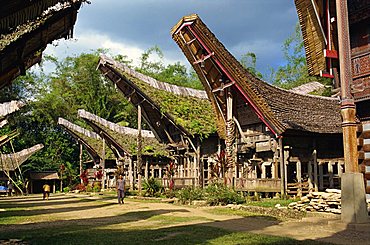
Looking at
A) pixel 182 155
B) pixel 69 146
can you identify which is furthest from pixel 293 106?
pixel 69 146

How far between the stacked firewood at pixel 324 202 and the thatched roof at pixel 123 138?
62.8 feet

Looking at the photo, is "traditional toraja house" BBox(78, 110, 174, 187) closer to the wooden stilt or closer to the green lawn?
the wooden stilt

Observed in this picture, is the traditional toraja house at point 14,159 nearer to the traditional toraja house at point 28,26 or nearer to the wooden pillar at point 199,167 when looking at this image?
the wooden pillar at point 199,167

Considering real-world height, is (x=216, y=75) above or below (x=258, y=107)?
above

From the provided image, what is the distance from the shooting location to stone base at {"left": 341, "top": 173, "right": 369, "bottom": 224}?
9070 millimetres

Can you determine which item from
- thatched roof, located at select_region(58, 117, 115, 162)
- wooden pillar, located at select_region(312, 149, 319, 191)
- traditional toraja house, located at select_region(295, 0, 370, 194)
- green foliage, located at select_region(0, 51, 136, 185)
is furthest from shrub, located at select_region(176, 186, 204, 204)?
green foliage, located at select_region(0, 51, 136, 185)

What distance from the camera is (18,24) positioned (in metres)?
7.11

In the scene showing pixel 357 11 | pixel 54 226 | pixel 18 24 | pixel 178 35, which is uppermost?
pixel 178 35

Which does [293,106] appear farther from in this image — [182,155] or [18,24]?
[18,24]

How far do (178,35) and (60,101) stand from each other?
33.8 meters

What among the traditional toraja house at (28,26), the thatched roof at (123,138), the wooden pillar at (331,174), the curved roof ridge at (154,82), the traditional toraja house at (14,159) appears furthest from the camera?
the traditional toraja house at (14,159)

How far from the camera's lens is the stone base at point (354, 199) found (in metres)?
9.07

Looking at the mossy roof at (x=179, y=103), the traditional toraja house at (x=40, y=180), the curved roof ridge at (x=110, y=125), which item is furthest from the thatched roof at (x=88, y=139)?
the mossy roof at (x=179, y=103)

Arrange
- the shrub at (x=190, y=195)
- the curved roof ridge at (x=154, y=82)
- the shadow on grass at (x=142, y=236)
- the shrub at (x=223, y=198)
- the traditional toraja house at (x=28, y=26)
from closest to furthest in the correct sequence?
the traditional toraja house at (x=28, y=26) → the shadow on grass at (x=142, y=236) → the shrub at (x=223, y=198) → the shrub at (x=190, y=195) → the curved roof ridge at (x=154, y=82)
